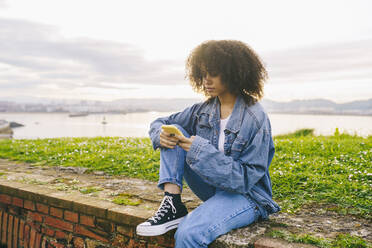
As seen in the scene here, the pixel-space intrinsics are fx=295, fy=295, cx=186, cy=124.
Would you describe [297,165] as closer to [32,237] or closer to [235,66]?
[235,66]

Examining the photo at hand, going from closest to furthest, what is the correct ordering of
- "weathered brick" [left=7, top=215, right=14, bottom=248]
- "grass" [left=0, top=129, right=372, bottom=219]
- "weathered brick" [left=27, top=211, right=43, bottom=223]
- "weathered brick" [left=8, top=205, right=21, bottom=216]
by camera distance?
"grass" [left=0, top=129, right=372, bottom=219], "weathered brick" [left=27, top=211, right=43, bottom=223], "weathered brick" [left=8, top=205, right=21, bottom=216], "weathered brick" [left=7, top=215, right=14, bottom=248]

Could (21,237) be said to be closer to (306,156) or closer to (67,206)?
(67,206)

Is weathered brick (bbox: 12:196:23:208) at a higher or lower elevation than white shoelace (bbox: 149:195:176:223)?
lower

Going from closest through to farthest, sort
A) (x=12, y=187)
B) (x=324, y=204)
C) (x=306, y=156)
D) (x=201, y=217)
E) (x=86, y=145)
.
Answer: (x=201, y=217) < (x=324, y=204) < (x=12, y=187) < (x=306, y=156) < (x=86, y=145)

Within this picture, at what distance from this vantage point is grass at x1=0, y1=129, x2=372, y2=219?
10.4 ft

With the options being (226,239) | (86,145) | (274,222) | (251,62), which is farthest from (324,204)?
(86,145)

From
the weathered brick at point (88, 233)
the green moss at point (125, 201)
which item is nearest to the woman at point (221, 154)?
the green moss at point (125, 201)

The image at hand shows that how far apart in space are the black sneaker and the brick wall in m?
0.14

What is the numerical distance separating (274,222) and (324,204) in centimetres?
85

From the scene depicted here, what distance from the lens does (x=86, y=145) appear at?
6516mm

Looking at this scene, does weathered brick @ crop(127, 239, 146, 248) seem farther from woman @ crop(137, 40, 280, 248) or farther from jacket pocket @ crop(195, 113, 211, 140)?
jacket pocket @ crop(195, 113, 211, 140)

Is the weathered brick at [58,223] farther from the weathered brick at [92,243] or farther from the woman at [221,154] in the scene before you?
the woman at [221,154]

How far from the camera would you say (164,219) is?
231 centimetres

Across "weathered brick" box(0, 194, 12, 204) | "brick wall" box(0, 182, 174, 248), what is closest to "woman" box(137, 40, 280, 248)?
"brick wall" box(0, 182, 174, 248)
